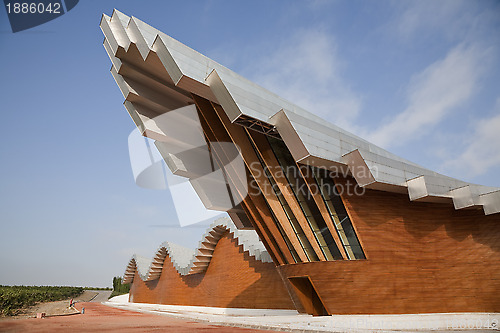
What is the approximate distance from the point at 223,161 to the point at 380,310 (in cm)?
1060

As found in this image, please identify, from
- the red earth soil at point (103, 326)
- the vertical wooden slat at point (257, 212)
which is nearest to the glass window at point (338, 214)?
the vertical wooden slat at point (257, 212)

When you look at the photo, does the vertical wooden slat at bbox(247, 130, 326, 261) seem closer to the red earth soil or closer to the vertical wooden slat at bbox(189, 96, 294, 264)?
the vertical wooden slat at bbox(189, 96, 294, 264)

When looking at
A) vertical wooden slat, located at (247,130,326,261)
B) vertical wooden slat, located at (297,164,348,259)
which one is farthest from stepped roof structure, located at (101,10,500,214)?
vertical wooden slat, located at (297,164,348,259)

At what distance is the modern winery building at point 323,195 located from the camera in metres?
14.1

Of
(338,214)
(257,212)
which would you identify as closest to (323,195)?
(338,214)

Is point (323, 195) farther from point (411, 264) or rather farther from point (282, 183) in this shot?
→ point (411, 264)

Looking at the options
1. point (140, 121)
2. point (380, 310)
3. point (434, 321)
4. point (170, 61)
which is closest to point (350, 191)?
point (380, 310)

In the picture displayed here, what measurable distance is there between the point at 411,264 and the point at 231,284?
16879mm

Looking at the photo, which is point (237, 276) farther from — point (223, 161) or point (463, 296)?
point (463, 296)

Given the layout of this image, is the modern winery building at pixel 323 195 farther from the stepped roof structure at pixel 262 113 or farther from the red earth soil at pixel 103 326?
the red earth soil at pixel 103 326

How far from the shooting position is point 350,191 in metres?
16.6

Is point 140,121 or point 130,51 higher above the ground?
point 130,51

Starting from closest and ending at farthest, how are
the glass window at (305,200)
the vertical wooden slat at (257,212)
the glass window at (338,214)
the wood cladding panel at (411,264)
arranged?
the wood cladding panel at (411,264), the glass window at (338,214), the vertical wooden slat at (257,212), the glass window at (305,200)

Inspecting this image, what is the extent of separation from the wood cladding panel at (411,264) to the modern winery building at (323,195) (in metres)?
0.05
